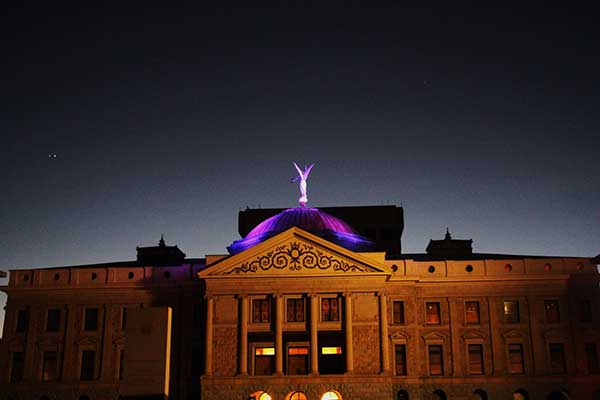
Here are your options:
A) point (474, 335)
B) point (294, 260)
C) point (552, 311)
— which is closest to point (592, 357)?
point (552, 311)

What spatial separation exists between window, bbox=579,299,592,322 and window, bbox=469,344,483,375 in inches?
365

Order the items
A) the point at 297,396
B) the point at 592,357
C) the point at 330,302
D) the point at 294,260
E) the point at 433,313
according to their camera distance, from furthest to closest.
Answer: the point at 433,313
the point at 592,357
the point at 294,260
the point at 330,302
the point at 297,396

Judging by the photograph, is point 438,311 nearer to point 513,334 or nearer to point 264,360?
point 513,334

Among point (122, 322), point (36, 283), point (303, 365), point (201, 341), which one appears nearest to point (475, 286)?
point (303, 365)

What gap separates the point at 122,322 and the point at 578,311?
131 ft

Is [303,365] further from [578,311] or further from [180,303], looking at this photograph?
[578,311]

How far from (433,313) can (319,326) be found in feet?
36.8

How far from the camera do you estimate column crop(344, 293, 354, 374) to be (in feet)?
186

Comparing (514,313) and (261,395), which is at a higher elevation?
(514,313)

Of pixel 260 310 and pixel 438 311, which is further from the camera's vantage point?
pixel 438 311

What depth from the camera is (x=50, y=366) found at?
63656mm

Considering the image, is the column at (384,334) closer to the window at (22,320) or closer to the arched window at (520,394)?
the arched window at (520,394)

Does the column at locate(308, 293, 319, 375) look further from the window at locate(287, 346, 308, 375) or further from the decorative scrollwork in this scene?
the decorative scrollwork

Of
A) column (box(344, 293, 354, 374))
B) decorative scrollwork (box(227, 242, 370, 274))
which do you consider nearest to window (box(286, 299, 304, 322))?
decorative scrollwork (box(227, 242, 370, 274))
